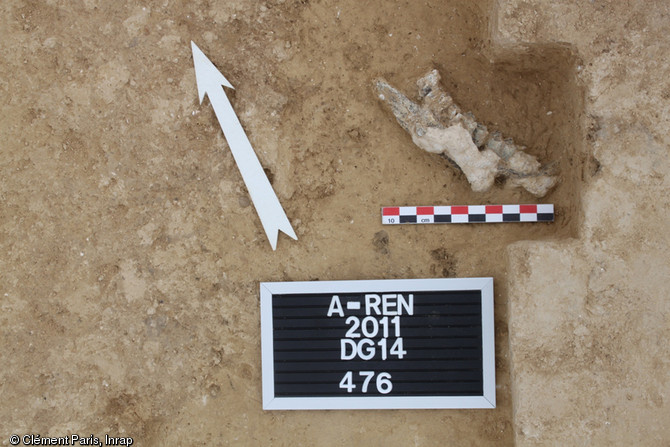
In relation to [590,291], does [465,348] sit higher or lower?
lower

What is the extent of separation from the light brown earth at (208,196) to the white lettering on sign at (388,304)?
0.53ft

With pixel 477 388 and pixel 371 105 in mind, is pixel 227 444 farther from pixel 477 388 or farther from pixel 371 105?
pixel 371 105

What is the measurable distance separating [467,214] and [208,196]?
1.72m

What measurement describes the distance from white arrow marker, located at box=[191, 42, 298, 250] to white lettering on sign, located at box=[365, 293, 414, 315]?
673 millimetres

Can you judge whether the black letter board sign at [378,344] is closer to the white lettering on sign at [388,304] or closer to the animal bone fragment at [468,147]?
the white lettering on sign at [388,304]

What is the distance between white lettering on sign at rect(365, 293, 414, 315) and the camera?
11.0 ft

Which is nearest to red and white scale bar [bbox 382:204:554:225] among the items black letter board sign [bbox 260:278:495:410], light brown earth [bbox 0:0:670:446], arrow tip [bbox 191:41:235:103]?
light brown earth [bbox 0:0:670:446]

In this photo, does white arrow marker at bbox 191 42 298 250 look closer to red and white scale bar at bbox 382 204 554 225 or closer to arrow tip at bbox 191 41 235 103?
arrow tip at bbox 191 41 235 103

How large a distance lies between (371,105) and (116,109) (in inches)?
67.1

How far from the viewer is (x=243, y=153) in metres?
3.46

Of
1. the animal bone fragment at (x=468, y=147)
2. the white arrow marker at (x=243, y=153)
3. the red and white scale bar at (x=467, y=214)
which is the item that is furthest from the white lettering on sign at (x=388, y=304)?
the animal bone fragment at (x=468, y=147)

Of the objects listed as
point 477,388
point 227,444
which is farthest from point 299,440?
point 477,388

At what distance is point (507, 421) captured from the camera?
11.2ft

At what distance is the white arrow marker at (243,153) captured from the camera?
11.3 feet
